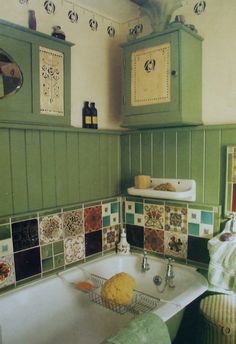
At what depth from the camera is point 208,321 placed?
151cm

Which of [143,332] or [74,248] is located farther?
[74,248]

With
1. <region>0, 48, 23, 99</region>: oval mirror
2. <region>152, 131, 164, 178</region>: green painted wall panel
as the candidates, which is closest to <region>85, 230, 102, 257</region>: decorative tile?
<region>152, 131, 164, 178</region>: green painted wall panel

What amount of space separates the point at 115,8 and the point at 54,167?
1105 mm

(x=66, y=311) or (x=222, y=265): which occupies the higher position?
(x=222, y=265)

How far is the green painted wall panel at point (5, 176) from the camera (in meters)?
1.49

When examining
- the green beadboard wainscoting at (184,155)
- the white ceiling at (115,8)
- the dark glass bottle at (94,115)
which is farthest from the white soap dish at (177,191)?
the white ceiling at (115,8)

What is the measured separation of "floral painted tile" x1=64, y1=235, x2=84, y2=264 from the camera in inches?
70.7

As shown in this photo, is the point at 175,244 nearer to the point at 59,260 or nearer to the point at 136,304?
the point at 136,304

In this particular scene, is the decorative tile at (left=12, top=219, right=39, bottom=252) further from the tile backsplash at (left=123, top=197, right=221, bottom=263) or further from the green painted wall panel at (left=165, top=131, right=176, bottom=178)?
the green painted wall panel at (left=165, top=131, right=176, bottom=178)

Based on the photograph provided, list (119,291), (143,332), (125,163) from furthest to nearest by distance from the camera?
(125,163) → (119,291) → (143,332)

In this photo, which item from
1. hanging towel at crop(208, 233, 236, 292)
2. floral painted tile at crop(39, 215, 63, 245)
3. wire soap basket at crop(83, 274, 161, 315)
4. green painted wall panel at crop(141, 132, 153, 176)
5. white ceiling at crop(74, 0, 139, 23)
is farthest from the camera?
green painted wall panel at crop(141, 132, 153, 176)

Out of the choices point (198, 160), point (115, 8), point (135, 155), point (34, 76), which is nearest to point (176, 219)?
point (198, 160)

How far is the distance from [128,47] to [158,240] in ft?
3.99

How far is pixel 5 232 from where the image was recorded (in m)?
1.50
